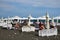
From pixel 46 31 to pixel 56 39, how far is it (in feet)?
9.21

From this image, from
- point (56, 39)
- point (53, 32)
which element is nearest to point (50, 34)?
point (53, 32)

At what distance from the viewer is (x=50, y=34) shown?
2033 centimetres

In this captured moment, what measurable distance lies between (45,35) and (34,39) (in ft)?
10.3

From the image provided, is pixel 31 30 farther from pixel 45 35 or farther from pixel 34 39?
pixel 34 39

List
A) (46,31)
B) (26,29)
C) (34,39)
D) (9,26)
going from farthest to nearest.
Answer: (9,26) < (26,29) < (46,31) < (34,39)

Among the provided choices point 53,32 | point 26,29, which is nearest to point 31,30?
point 26,29

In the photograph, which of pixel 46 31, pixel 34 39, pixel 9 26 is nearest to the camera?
pixel 34 39

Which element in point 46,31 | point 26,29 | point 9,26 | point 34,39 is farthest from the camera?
point 9,26

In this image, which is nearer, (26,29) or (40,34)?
(40,34)

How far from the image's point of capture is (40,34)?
19922mm

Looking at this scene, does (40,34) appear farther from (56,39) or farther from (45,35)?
(56,39)

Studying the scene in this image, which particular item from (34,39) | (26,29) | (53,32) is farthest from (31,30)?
(34,39)

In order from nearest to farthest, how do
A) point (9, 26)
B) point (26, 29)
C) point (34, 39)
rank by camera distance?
point (34, 39) → point (26, 29) → point (9, 26)

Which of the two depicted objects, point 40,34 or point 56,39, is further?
point 40,34
